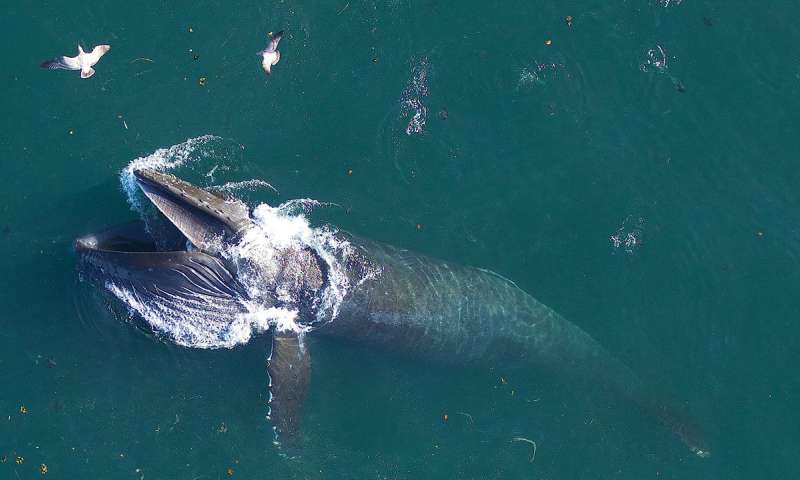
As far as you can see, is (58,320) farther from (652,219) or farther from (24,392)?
(652,219)

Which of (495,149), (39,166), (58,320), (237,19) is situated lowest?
(58,320)

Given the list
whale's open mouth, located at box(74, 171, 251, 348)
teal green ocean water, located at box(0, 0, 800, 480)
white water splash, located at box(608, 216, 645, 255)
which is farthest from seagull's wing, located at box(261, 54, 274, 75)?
white water splash, located at box(608, 216, 645, 255)

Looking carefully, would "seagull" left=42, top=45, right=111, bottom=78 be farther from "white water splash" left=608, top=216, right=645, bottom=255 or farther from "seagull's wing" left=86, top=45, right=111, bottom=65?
"white water splash" left=608, top=216, right=645, bottom=255

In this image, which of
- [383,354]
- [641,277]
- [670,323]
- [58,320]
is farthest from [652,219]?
[58,320]

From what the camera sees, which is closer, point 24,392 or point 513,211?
point 24,392

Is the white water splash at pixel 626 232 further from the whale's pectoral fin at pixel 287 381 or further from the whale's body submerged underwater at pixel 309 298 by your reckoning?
the whale's pectoral fin at pixel 287 381

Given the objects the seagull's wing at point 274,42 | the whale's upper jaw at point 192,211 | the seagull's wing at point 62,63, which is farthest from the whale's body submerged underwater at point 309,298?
the seagull's wing at point 62,63

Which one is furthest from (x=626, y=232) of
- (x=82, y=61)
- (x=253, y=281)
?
(x=82, y=61)
